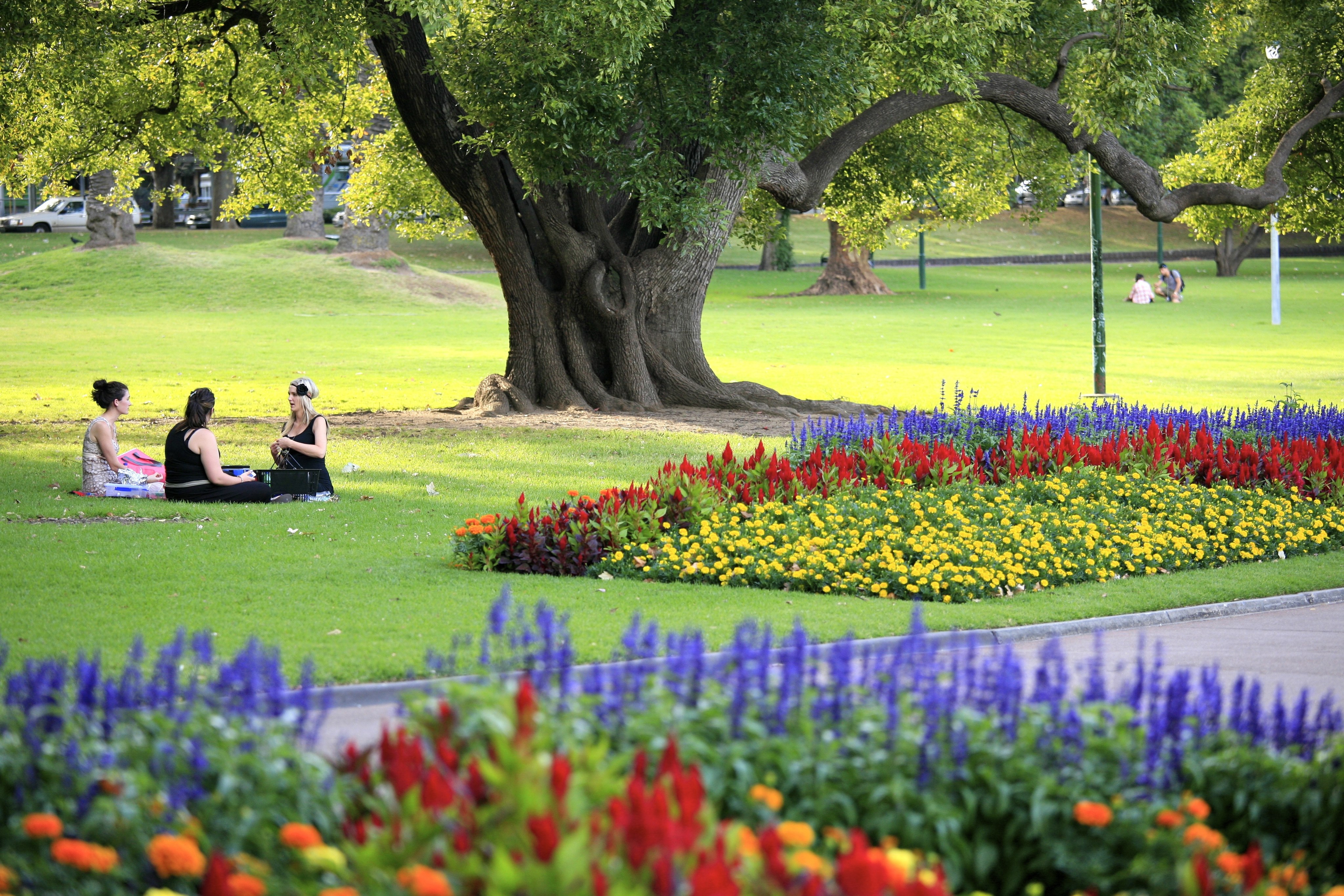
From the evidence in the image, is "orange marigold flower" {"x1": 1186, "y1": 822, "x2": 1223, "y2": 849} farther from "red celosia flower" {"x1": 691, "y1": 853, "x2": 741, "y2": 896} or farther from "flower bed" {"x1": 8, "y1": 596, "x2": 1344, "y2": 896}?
"red celosia flower" {"x1": 691, "y1": 853, "x2": 741, "y2": 896}

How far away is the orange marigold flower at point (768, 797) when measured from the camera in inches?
150

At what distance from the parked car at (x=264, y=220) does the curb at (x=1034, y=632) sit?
59.9m

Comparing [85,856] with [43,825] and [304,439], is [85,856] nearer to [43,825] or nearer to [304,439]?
[43,825]

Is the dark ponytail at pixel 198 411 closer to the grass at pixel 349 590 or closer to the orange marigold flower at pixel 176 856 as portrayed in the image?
the grass at pixel 349 590

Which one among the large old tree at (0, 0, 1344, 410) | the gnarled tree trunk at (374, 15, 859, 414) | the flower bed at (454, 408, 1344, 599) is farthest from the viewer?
the gnarled tree trunk at (374, 15, 859, 414)

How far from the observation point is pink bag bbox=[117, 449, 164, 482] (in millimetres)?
13438

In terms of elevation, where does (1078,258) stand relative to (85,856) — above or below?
above

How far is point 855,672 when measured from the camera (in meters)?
7.89

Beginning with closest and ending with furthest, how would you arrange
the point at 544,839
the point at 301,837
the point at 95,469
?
1. the point at 544,839
2. the point at 301,837
3. the point at 95,469

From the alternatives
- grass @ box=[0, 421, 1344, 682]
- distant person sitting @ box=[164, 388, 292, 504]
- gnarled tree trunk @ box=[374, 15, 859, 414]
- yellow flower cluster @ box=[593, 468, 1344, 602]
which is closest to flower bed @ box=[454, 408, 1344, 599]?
yellow flower cluster @ box=[593, 468, 1344, 602]

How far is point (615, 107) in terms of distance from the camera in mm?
16844

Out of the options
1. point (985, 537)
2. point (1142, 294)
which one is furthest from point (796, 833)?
point (1142, 294)

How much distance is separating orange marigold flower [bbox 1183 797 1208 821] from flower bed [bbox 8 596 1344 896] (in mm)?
15

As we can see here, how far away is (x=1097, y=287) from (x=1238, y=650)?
12.7m
